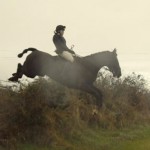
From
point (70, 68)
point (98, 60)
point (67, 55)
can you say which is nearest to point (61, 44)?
point (67, 55)

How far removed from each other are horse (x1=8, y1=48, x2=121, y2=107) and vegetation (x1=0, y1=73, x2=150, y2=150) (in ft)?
5.44

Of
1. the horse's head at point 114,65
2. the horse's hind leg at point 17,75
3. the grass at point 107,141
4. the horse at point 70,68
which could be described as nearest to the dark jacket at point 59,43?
the horse at point 70,68

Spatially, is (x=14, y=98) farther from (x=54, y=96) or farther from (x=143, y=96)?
(x=143, y=96)

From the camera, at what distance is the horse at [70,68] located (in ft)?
51.7

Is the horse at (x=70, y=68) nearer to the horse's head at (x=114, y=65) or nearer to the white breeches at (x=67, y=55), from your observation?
the horse's head at (x=114, y=65)

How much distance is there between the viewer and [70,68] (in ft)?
52.7

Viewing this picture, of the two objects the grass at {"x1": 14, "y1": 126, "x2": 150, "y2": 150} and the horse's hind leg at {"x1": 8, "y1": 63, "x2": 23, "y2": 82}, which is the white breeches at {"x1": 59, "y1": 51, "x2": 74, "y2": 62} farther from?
the grass at {"x1": 14, "y1": 126, "x2": 150, "y2": 150}

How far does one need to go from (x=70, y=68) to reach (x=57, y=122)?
294 centimetres

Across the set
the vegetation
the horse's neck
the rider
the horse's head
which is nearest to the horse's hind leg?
the rider

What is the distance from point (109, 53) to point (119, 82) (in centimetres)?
1033

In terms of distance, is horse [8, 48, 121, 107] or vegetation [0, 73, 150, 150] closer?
horse [8, 48, 121, 107]

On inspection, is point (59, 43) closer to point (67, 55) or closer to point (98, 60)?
point (67, 55)

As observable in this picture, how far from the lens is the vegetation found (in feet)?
53.9

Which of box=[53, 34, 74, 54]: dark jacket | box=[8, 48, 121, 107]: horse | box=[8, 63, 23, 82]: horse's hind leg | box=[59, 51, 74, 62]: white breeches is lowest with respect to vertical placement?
box=[8, 63, 23, 82]: horse's hind leg
